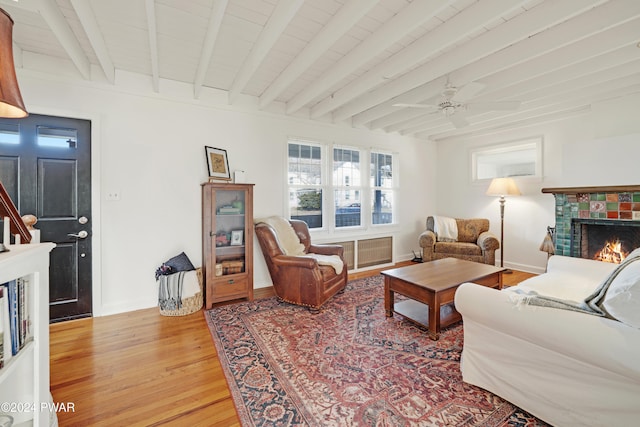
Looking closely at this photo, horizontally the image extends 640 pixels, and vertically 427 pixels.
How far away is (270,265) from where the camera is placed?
3.28m

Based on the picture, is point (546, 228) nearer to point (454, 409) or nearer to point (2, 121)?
point (454, 409)

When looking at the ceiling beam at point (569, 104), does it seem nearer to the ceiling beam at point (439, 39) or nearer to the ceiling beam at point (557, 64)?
the ceiling beam at point (557, 64)

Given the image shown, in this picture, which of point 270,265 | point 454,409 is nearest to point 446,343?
point 454,409

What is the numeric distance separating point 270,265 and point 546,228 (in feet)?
14.0

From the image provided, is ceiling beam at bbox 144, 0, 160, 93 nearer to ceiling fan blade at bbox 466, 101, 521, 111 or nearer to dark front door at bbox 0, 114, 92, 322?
dark front door at bbox 0, 114, 92, 322

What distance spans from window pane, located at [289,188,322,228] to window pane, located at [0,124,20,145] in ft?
9.27

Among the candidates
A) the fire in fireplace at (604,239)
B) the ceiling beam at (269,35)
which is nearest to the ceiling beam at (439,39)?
the ceiling beam at (269,35)

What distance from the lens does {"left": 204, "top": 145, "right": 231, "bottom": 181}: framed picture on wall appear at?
3.33 meters

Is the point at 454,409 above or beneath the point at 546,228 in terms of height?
beneath

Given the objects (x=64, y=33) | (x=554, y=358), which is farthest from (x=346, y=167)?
(x=554, y=358)

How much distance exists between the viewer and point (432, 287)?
2396mm

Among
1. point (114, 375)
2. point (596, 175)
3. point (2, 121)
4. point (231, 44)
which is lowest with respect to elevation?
point (114, 375)

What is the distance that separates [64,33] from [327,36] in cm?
199

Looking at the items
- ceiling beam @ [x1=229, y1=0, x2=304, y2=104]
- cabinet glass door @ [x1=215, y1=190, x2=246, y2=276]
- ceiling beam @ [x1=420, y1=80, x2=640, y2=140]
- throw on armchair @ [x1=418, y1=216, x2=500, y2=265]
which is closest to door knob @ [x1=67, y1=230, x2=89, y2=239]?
cabinet glass door @ [x1=215, y1=190, x2=246, y2=276]
